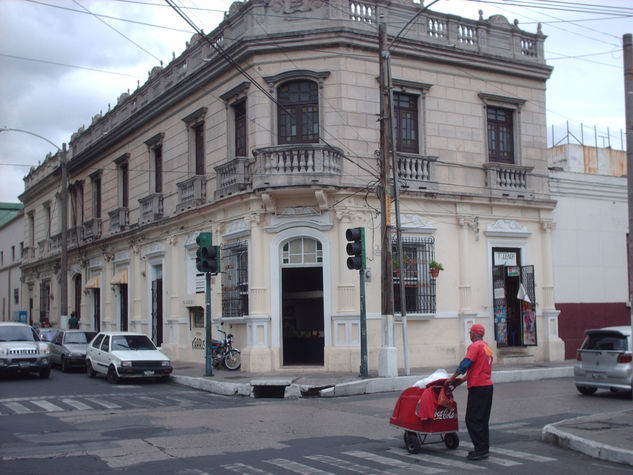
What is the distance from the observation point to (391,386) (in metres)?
17.8

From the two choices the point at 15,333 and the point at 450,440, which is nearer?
the point at 450,440

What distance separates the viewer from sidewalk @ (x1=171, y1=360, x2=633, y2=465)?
32.1 ft

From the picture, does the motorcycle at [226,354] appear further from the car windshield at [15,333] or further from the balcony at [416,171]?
the balcony at [416,171]

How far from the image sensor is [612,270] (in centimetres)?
2583

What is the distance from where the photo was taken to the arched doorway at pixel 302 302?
21234 mm

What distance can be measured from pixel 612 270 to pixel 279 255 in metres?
12.2

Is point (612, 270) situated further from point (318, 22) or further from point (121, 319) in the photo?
point (121, 319)

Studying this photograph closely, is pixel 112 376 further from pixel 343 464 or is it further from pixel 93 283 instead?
pixel 93 283

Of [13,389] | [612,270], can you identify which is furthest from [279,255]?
[612,270]

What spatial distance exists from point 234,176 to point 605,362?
11.5 meters

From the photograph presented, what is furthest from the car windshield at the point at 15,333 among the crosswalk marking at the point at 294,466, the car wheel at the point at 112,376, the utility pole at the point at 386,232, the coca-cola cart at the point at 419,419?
the coca-cola cart at the point at 419,419

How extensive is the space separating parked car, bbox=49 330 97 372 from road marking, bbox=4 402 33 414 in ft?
27.7

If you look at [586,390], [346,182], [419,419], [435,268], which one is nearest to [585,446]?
[419,419]

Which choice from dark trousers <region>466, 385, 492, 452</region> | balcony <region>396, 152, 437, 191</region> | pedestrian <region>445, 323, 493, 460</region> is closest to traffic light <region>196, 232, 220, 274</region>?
balcony <region>396, 152, 437, 191</region>
